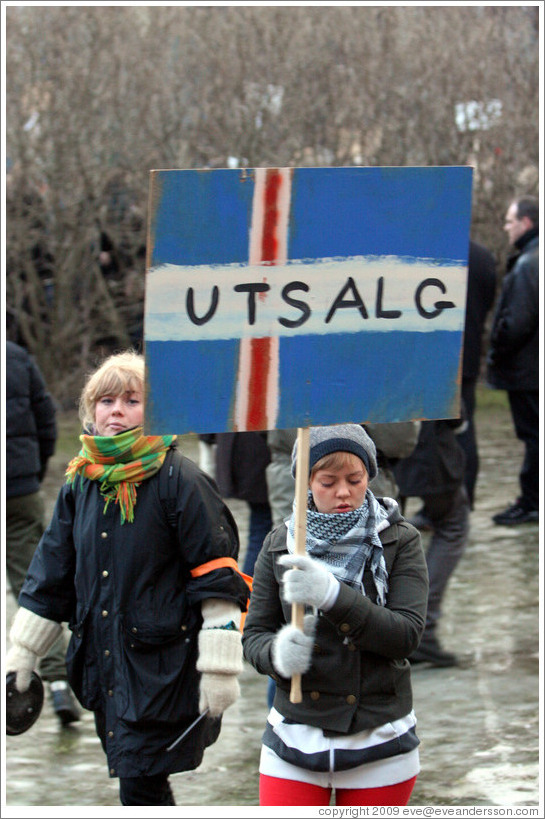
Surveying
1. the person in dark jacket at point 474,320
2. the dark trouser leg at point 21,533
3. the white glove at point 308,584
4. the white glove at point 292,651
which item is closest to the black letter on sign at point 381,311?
the white glove at point 308,584

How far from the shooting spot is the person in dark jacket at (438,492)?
252 inches

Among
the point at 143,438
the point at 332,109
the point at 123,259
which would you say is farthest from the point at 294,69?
the point at 143,438

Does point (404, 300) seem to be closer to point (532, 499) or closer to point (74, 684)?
point (74, 684)

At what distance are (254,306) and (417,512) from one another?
587 centimetres

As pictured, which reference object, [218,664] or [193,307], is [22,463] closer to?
[218,664]

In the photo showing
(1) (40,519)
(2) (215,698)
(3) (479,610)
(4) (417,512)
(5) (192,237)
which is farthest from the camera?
(4) (417,512)

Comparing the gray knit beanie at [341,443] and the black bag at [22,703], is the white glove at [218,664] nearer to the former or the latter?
the black bag at [22,703]

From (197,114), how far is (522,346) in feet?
18.0

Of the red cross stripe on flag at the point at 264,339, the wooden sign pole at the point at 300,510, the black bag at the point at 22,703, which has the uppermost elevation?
the red cross stripe on flag at the point at 264,339

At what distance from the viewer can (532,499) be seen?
29.6ft

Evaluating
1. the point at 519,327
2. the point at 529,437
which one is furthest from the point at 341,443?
the point at 529,437

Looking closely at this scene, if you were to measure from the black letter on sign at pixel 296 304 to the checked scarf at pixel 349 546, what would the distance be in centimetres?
46

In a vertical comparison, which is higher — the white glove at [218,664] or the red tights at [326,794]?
the white glove at [218,664]

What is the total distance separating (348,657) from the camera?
3.27 meters
